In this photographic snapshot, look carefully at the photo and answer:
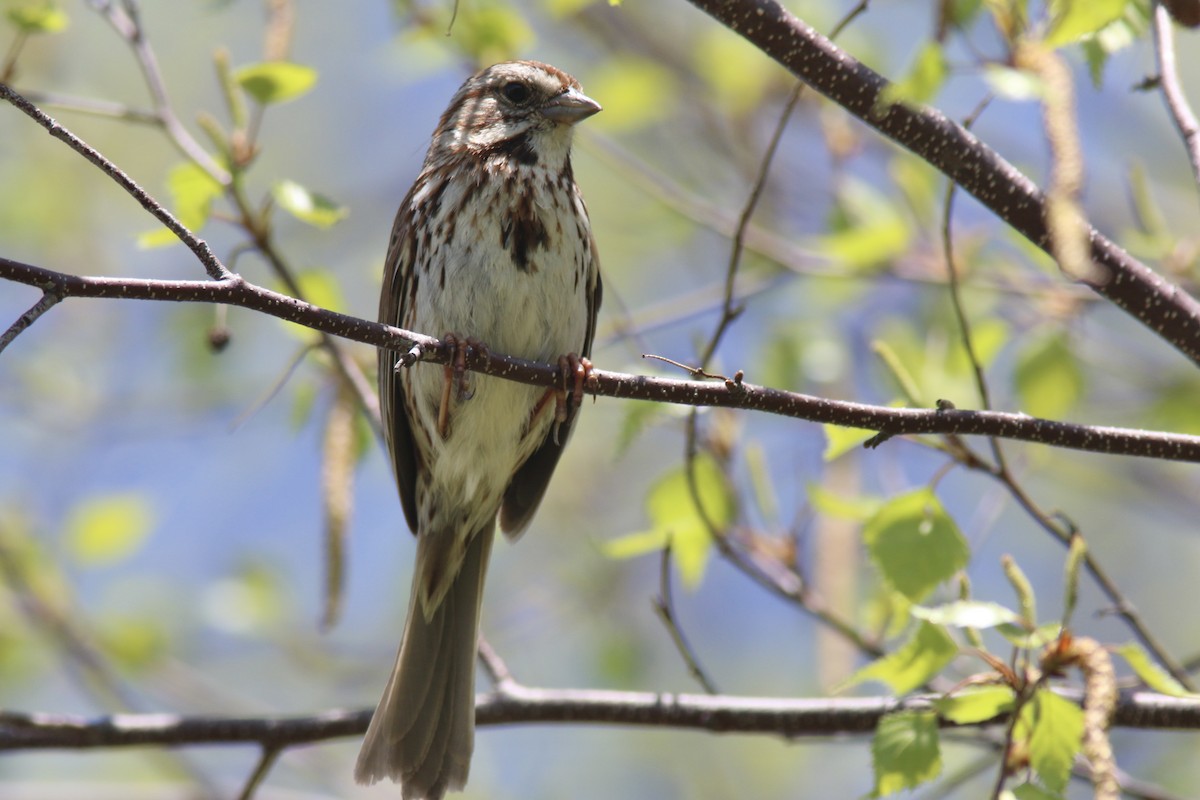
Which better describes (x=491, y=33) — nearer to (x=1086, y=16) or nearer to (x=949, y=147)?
(x=949, y=147)

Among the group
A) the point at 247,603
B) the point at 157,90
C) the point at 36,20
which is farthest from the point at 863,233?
the point at 247,603

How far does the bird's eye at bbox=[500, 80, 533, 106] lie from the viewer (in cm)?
407

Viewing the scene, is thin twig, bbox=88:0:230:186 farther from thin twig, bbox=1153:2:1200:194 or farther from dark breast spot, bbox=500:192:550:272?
thin twig, bbox=1153:2:1200:194

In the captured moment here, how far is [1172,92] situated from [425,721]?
2.35 m

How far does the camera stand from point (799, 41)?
103 inches

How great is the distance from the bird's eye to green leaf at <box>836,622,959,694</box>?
2.13 meters

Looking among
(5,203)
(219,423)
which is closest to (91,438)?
(219,423)

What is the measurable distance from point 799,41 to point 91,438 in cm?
469

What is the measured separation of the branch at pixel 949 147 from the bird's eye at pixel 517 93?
153 centimetres

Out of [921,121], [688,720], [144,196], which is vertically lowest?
[688,720]

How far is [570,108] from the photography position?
3.99 m

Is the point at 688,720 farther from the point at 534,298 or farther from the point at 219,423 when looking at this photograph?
the point at 219,423

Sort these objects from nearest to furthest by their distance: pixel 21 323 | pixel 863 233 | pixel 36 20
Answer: pixel 21 323, pixel 36 20, pixel 863 233

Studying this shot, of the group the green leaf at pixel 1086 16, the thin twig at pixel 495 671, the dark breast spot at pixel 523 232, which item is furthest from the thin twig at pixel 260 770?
the green leaf at pixel 1086 16
